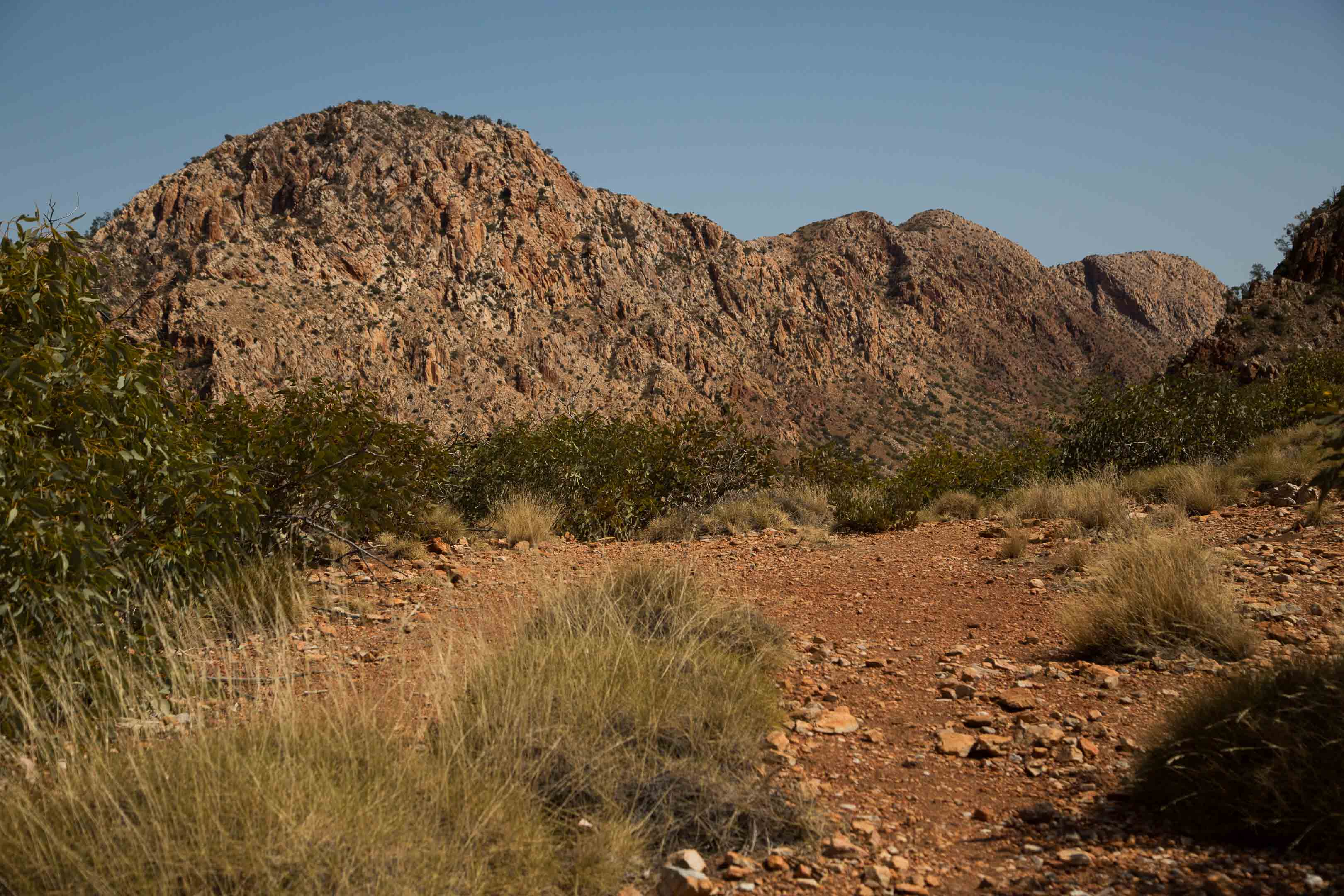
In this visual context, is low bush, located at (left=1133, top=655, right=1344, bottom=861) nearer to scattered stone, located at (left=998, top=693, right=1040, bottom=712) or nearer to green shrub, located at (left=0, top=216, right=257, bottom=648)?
scattered stone, located at (left=998, top=693, right=1040, bottom=712)

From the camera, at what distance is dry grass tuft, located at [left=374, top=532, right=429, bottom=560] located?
777 cm

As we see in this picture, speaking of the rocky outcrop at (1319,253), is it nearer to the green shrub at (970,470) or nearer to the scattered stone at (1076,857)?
the green shrub at (970,470)

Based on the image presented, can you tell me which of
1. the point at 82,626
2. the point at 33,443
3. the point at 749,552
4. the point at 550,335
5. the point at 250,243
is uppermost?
the point at 250,243

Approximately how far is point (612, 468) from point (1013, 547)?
5.37 m

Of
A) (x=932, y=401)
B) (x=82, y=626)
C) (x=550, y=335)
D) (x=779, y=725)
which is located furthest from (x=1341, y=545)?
(x=932, y=401)

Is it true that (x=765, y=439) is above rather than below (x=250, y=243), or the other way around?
below

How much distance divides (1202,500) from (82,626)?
999 cm

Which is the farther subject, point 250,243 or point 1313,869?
point 250,243

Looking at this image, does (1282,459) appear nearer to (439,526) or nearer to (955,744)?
(955,744)

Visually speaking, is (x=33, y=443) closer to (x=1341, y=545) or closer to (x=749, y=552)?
(x=749, y=552)

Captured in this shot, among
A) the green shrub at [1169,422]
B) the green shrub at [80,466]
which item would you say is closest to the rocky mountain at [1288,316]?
the green shrub at [1169,422]

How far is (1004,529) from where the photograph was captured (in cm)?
894

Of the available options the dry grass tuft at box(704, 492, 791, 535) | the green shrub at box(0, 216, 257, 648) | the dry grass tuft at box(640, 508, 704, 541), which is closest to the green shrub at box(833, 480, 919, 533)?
the dry grass tuft at box(704, 492, 791, 535)

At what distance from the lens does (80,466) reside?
3486 mm
